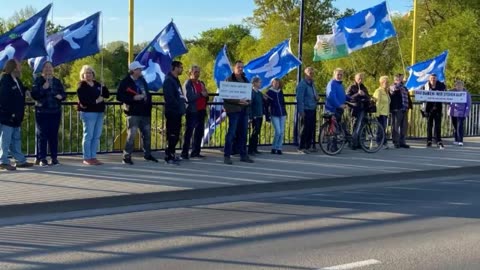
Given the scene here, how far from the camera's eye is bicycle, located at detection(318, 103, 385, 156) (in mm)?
14211

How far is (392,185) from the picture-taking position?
11.4m

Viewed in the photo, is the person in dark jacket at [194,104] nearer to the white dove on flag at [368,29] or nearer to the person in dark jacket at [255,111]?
the person in dark jacket at [255,111]

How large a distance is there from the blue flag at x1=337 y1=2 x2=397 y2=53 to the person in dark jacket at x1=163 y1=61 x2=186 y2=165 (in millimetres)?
5712

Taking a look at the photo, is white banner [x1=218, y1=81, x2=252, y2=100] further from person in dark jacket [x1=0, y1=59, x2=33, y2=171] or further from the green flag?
the green flag

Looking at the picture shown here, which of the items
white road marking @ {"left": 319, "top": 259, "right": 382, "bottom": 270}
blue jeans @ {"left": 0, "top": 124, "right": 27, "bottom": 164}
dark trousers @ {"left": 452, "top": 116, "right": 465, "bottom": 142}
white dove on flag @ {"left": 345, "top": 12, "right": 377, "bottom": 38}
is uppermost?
white dove on flag @ {"left": 345, "top": 12, "right": 377, "bottom": 38}

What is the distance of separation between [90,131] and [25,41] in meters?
2.03

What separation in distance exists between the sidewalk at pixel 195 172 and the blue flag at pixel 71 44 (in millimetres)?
1909

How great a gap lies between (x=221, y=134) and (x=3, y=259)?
9172mm

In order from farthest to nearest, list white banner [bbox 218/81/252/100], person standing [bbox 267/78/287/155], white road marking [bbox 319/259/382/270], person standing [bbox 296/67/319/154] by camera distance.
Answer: person standing [bbox 296/67/319/154]
person standing [bbox 267/78/287/155]
white banner [bbox 218/81/252/100]
white road marking [bbox 319/259/382/270]

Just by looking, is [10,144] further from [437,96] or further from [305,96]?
[437,96]

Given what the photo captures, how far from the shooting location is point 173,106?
39.3ft

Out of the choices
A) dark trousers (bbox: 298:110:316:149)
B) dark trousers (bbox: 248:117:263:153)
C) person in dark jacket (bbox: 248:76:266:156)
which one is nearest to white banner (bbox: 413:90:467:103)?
dark trousers (bbox: 298:110:316:149)

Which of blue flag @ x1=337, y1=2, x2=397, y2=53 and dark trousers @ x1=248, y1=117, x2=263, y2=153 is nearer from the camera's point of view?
dark trousers @ x1=248, y1=117, x2=263, y2=153

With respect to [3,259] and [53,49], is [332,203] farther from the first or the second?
[53,49]
